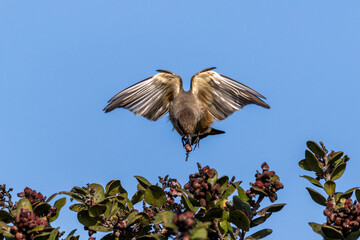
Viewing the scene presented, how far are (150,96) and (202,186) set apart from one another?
6.03 meters

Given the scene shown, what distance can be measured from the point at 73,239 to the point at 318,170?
207 centimetres

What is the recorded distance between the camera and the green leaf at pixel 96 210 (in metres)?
3.99

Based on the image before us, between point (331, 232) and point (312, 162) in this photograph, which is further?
point (312, 162)

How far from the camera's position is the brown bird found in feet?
30.0

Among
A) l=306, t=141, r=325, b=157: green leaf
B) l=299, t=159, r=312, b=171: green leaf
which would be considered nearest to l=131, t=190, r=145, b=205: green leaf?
l=299, t=159, r=312, b=171: green leaf

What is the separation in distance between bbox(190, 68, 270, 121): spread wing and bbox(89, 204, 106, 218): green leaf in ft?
17.5

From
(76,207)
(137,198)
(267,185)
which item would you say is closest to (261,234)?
(267,185)

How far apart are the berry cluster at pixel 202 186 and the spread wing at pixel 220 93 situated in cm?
529

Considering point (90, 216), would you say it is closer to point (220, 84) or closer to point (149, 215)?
point (149, 215)

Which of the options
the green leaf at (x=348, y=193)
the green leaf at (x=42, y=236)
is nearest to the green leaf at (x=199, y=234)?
the green leaf at (x=42, y=236)

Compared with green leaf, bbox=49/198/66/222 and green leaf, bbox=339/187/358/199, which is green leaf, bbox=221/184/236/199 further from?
green leaf, bbox=49/198/66/222

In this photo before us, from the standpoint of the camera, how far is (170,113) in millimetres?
9445

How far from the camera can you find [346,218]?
11.6 feet

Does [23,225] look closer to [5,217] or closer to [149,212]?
[5,217]
